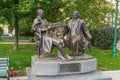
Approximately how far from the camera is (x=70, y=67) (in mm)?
9406

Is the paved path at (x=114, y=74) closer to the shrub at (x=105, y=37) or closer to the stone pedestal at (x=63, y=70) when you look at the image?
the stone pedestal at (x=63, y=70)

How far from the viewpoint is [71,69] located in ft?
30.9

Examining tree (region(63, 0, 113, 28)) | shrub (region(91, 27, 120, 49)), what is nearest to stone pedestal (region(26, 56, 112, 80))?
tree (region(63, 0, 113, 28))

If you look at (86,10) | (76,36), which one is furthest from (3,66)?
(86,10)

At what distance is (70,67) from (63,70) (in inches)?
10.6

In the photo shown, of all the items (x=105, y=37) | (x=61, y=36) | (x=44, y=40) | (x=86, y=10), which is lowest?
(x=105, y=37)

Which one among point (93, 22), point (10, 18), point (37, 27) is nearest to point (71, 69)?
point (37, 27)

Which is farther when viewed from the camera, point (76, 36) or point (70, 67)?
point (76, 36)

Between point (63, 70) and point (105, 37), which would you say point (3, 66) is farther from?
point (105, 37)

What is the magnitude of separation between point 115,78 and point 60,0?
6.83 m

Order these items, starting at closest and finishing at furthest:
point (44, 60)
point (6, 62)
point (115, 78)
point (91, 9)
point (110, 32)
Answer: point (44, 60) → point (6, 62) → point (115, 78) → point (91, 9) → point (110, 32)

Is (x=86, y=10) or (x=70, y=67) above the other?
(x=86, y=10)

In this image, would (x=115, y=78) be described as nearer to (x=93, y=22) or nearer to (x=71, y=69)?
(x=71, y=69)

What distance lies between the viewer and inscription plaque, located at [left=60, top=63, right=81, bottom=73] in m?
9.30
